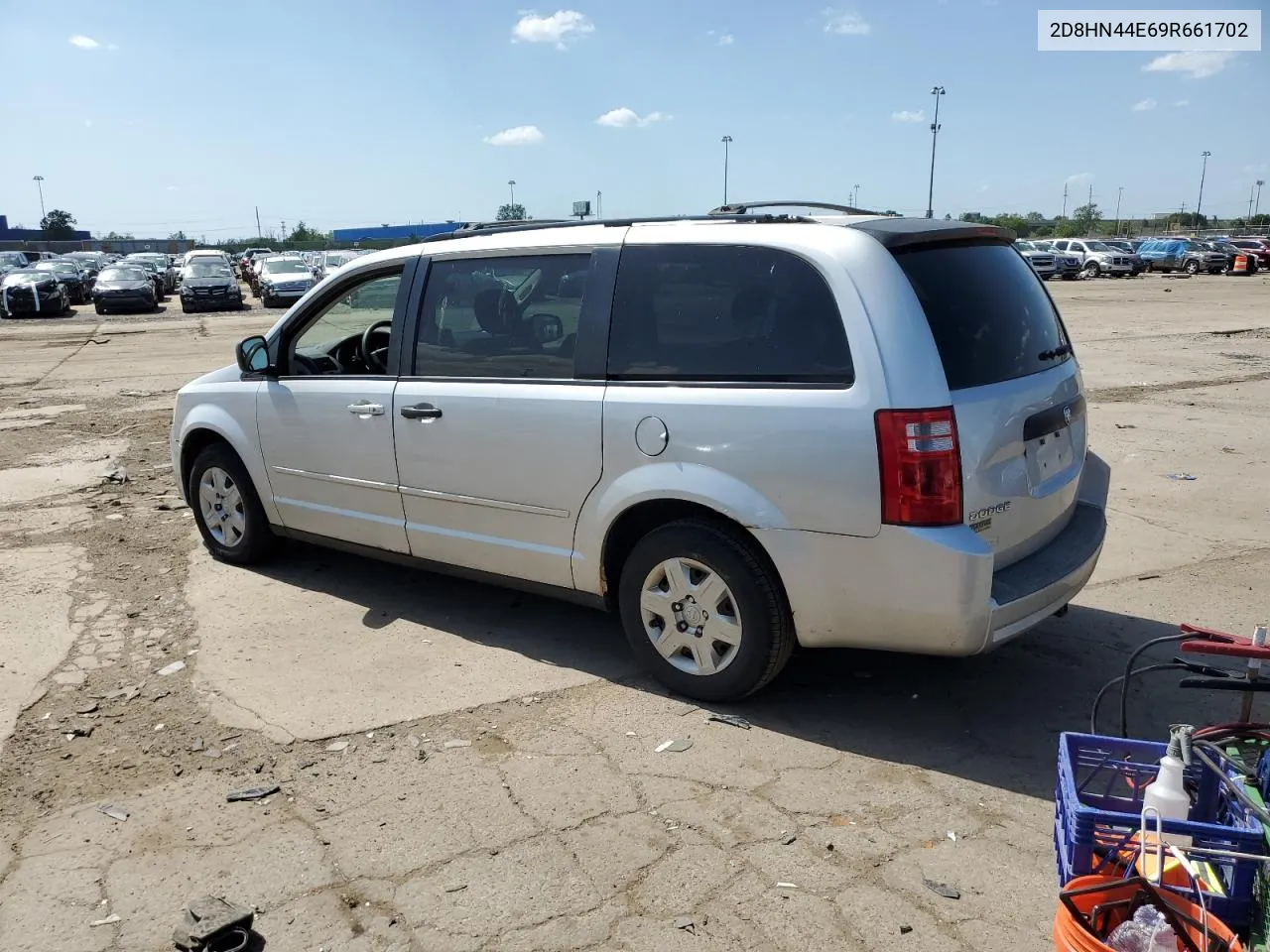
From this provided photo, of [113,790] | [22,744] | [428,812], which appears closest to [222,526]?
[22,744]

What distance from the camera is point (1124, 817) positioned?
2.47 m

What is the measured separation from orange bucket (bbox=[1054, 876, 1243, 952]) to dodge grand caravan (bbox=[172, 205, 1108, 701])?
3.99 ft

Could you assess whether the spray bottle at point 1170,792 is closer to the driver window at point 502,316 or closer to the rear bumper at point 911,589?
the rear bumper at point 911,589

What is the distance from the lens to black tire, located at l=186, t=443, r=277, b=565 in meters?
5.80

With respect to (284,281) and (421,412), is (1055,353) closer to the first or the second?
(421,412)

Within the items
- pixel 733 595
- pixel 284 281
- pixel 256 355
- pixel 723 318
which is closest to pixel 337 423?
pixel 256 355

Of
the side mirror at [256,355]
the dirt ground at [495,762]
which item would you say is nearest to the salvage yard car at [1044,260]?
the dirt ground at [495,762]

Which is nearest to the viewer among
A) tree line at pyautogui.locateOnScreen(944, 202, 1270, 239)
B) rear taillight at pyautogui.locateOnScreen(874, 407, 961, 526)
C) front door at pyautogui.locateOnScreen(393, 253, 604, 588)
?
rear taillight at pyautogui.locateOnScreen(874, 407, 961, 526)

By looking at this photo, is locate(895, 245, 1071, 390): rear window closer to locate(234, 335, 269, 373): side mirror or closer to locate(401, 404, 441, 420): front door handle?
locate(401, 404, 441, 420): front door handle

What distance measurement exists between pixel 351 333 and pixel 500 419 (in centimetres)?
203

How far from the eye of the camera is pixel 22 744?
3953 mm

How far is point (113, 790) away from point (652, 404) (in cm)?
246

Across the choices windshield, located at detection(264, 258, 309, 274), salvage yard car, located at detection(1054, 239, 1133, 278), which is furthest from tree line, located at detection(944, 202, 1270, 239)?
windshield, located at detection(264, 258, 309, 274)

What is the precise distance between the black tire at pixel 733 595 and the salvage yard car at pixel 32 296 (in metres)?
29.6
